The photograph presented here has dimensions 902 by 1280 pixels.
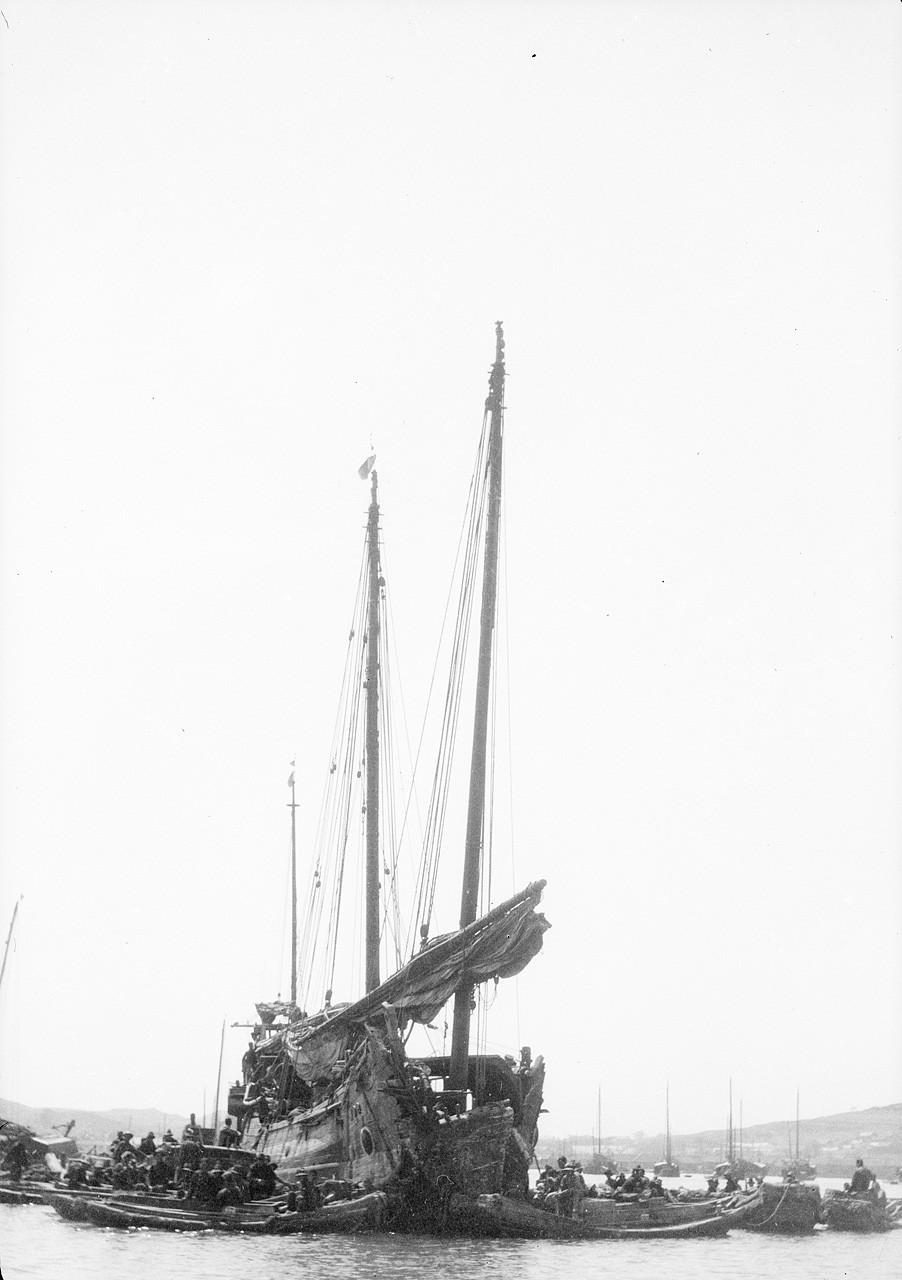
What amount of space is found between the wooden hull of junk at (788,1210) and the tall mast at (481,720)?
10.6 m

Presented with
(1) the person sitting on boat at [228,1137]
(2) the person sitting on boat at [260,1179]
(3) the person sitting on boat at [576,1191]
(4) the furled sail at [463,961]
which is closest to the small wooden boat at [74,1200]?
(1) the person sitting on boat at [228,1137]

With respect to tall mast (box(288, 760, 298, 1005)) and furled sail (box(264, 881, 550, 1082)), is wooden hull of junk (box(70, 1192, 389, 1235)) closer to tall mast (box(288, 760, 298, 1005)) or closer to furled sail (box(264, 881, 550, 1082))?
furled sail (box(264, 881, 550, 1082))

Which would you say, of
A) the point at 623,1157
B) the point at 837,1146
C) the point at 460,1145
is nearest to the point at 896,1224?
the point at 460,1145

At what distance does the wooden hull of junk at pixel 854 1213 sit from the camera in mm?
29359

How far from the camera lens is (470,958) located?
72.2 ft

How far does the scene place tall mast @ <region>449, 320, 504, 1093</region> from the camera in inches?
901

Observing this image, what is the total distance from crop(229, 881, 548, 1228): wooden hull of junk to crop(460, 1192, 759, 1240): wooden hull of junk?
0.48 metres

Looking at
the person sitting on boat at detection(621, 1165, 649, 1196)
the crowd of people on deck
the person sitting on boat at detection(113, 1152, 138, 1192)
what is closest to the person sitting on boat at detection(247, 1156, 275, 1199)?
the crowd of people on deck

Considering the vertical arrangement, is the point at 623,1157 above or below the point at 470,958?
below

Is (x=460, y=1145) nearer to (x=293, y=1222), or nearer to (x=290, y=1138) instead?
(x=293, y=1222)

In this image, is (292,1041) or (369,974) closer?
(292,1041)

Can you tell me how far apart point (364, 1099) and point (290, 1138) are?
15.2 feet

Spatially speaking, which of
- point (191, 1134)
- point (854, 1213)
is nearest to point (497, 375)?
point (191, 1134)

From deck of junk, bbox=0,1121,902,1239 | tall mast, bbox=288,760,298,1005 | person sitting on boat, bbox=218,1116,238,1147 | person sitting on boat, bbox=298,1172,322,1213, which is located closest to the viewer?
deck of junk, bbox=0,1121,902,1239
